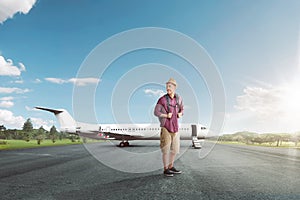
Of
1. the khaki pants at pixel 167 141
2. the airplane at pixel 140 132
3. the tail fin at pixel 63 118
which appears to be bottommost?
the khaki pants at pixel 167 141

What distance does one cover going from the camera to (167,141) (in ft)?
18.3

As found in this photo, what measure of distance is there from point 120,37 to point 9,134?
38.9m

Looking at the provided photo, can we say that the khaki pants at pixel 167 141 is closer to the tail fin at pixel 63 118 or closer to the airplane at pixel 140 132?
the airplane at pixel 140 132

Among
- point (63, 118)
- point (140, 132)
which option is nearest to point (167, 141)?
point (140, 132)

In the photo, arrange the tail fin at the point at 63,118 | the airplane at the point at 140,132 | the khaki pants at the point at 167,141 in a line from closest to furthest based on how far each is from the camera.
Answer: the khaki pants at the point at 167,141
the airplane at the point at 140,132
the tail fin at the point at 63,118


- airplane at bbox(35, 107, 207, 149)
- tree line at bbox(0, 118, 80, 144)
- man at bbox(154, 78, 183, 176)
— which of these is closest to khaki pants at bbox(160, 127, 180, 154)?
man at bbox(154, 78, 183, 176)

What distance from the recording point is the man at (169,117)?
220 inches

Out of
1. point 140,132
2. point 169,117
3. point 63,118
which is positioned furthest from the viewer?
point 63,118

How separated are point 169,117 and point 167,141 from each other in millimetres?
627

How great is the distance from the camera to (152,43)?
40.2 feet

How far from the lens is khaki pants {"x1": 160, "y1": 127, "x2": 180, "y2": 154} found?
18.3 ft

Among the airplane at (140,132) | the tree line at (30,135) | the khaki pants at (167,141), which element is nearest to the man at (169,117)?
the khaki pants at (167,141)

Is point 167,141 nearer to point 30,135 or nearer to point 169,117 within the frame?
point 169,117

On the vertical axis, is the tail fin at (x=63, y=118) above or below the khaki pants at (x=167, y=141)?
above
